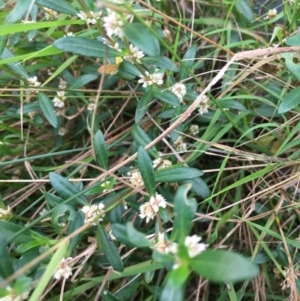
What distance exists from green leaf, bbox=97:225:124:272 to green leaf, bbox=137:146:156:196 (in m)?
0.14

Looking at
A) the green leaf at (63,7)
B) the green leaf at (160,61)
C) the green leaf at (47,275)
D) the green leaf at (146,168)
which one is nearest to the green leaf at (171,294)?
the green leaf at (47,275)

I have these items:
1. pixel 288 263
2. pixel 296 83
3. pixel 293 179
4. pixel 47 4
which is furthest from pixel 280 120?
pixel 47 4

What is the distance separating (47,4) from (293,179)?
0.69 m

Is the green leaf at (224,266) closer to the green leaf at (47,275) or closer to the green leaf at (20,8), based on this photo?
the green leaf at (47,275)

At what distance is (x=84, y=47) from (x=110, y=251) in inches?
17.0

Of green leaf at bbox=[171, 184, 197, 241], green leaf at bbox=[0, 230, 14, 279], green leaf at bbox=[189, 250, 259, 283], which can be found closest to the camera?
green leaf at bbox=[189, 250, 259, 283]

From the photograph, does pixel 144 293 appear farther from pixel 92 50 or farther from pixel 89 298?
pixel 92 50

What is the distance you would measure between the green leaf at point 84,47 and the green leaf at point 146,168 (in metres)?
0.22

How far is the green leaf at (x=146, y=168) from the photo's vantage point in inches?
36.9

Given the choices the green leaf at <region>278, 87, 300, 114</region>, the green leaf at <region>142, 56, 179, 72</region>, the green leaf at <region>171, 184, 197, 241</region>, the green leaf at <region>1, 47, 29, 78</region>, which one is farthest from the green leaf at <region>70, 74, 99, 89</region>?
the green leaf at <region>171, 184, 197, 241</region>

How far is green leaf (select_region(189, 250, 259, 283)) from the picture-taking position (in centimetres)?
59

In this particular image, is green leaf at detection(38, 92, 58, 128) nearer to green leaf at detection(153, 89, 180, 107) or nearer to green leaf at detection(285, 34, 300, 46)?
green leaf at detection(153, 89, 180, 107)

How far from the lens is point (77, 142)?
1.41 meters

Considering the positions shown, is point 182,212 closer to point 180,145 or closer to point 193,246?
point 193,246
